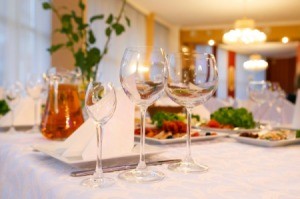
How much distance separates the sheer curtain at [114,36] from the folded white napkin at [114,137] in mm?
3853

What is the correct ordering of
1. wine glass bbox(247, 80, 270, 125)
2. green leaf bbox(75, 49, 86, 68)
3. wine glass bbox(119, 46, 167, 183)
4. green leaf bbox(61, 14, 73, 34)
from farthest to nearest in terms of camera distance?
1. green leaf bbox(61, 14, 73, 34)
2. green leaf bbox(75, 49, 86, 68)
3. wine glass bbox(247, 80, 270, 125)
4. wine glass bbox(119, 46, 167, 183)

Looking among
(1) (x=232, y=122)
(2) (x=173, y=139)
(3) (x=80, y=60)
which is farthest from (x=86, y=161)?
(3) (x=80, y=60)

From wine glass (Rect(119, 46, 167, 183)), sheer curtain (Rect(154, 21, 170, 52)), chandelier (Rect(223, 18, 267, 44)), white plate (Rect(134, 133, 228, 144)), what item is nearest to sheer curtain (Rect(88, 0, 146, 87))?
sheer curtain (Rect(154, 21, 170, 52))

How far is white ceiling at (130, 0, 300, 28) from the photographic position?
19.8 feet

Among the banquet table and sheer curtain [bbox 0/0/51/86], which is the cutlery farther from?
sheer curtain [bbox 0/0/51/86]

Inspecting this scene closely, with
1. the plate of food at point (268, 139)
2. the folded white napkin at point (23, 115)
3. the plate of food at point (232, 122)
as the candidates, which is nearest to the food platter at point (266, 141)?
the plate of food at point (268, 139)

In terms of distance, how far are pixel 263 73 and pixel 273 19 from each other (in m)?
8.60

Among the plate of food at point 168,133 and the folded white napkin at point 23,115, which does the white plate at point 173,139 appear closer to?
the plate of food at point 168,133

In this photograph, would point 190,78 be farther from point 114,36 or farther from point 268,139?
point 114,36

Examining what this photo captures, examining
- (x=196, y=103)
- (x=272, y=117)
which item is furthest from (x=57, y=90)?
(x=272, y=117)

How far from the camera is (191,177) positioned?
569mm

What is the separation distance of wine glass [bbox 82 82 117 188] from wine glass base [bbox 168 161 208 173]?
0.13m

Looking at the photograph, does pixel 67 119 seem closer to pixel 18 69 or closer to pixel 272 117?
pixel 272 117

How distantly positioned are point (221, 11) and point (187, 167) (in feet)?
20.8
